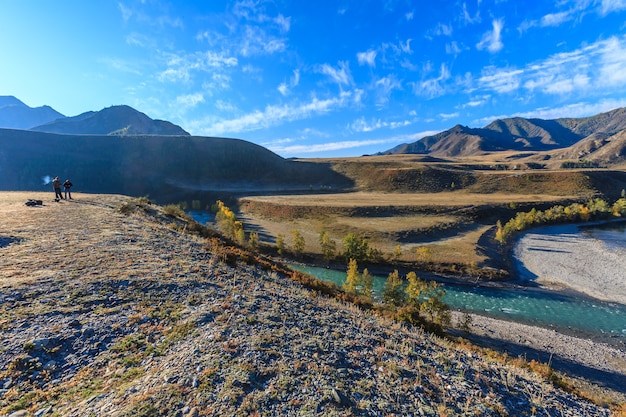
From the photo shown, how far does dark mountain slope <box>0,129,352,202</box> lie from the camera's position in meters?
145

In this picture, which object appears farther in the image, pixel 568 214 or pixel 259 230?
pixel 568 214

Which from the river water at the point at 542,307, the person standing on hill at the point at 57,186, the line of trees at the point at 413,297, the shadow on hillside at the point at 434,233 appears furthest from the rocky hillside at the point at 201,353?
the shadow on hillside at the point at 434,233

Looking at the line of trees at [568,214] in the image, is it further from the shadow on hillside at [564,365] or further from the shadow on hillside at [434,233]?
the shadow on hillside at [564,365]

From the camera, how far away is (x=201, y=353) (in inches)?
360

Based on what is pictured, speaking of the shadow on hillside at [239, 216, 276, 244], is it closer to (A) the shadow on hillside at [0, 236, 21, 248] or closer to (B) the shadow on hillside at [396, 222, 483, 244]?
(B) the shadow on hillside at [396, 222, 483, 244]

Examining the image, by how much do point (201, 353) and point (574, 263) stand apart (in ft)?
254

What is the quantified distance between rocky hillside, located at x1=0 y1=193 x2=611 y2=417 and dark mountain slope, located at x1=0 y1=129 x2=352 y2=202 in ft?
436

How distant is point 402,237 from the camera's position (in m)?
70.2

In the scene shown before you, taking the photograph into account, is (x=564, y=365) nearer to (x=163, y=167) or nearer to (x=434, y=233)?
(x=434, y=233)

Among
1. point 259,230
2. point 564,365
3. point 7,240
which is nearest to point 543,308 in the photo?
point 564,365

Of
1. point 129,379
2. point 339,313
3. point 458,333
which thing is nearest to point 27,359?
point 129,379

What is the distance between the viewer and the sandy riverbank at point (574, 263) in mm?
47844

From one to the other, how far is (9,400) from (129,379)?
2482mm

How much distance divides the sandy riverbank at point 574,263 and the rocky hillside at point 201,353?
5180cm
